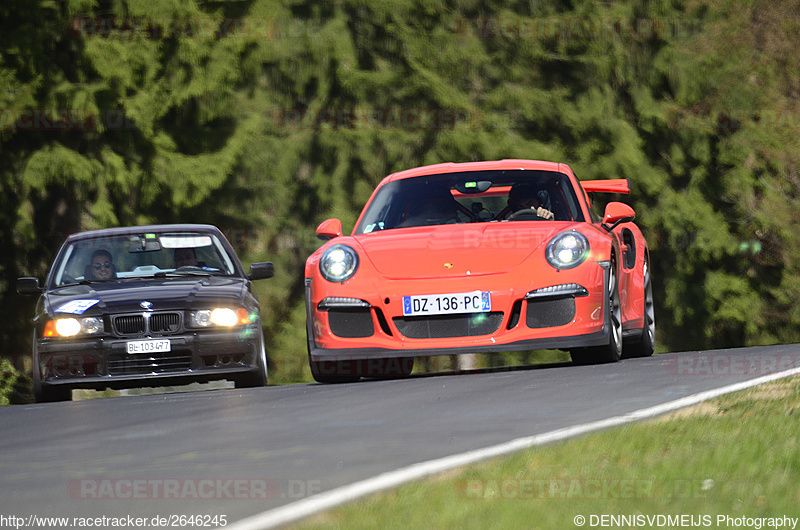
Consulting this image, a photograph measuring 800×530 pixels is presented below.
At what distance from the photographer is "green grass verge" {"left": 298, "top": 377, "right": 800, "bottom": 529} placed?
4539 mm

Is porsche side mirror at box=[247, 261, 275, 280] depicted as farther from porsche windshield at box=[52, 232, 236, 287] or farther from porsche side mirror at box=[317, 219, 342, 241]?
porsche side mirror at box=[317, 219, 342, 241]

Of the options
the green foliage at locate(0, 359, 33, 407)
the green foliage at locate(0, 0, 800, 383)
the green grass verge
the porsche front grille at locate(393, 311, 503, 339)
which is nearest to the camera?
the green grass verge

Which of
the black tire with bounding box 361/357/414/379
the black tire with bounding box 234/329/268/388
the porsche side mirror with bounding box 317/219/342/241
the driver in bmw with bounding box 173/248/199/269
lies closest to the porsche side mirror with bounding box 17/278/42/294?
the driver in bmw with bounding box 173/248/199/269

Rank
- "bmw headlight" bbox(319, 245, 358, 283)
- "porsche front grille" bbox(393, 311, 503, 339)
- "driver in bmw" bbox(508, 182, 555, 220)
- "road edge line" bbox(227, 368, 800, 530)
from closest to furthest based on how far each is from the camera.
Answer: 1. "road edge line" bbox(227, 368, 800, 530)
2. "porsche front grille" bbox(393, 311, 503, 339)
3. "bmw headlight" bbox(319, 245, 358, 283)
4. "driver in bmw" bbox(508, 182, 555, 220)

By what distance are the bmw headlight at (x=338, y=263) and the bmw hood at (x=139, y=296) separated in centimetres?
132

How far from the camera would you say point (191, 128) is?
23953 mm

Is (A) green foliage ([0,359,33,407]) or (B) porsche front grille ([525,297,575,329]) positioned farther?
(A) green foliage ([0,359,33,407])

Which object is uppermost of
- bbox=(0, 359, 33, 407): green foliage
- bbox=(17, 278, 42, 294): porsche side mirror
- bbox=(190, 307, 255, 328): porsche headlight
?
bbox=(17, 278, 42, 294): porsche side mirror

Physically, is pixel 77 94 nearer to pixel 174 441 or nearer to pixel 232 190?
pixel 232 190

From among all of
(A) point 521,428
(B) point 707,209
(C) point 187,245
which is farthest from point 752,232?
(A) point 521,428

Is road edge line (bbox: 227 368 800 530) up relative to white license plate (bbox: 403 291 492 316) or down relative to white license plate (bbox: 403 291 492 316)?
down

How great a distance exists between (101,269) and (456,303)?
3.78 metres

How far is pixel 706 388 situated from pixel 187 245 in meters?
5.56

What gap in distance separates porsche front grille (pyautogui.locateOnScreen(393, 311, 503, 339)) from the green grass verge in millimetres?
3004
